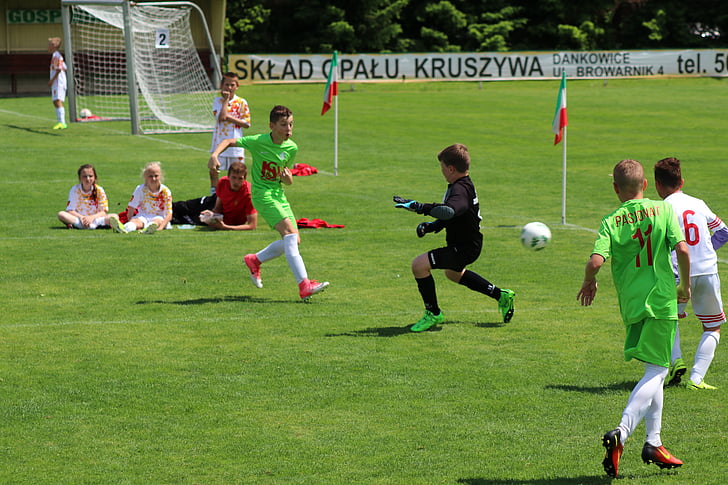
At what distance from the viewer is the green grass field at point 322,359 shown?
669 cm

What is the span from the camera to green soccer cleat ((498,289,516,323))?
34.3ft

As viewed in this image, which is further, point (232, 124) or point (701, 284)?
point (232, 124)

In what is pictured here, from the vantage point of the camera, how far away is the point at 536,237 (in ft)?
32.3

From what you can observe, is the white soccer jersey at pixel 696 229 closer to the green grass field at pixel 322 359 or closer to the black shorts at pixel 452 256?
the green grass field at pixel 322 359

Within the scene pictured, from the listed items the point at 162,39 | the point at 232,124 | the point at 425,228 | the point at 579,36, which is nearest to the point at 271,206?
the point at 425,228

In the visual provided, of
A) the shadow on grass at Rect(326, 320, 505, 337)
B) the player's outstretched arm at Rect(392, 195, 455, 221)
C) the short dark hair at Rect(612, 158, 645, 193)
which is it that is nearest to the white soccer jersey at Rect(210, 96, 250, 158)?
the shadow on grass at Rect(326, 320, 505, 337)

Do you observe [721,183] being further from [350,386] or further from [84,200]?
[350,386]

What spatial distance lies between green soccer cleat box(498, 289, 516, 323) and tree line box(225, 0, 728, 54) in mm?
49518

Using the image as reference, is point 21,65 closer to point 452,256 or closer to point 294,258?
point 294,258

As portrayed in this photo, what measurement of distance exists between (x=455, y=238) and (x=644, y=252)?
3.72 m

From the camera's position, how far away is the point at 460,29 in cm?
6328

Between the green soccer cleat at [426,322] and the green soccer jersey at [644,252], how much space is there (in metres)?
3.70

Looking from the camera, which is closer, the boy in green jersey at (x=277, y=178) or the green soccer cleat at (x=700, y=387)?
Answer: the green soccer cleat at (x=700, y=387)

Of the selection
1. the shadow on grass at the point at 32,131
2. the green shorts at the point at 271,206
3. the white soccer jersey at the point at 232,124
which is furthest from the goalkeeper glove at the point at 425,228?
the shadow on grass at the point at 32,131
